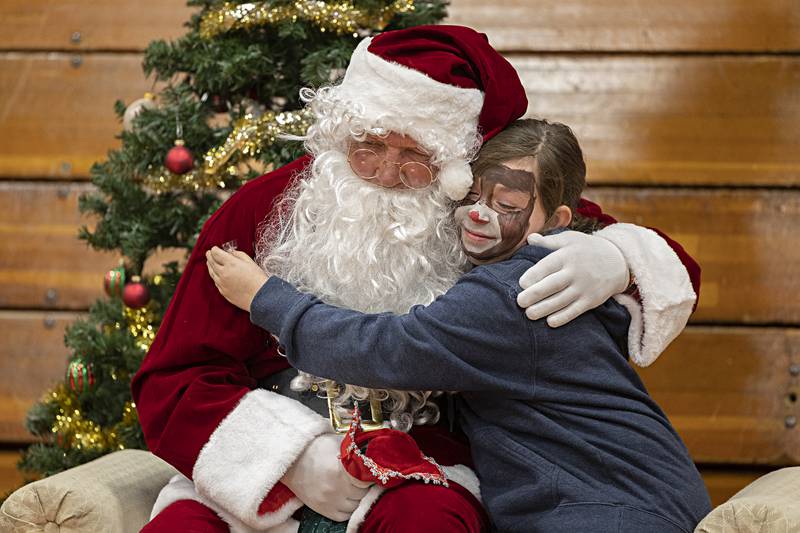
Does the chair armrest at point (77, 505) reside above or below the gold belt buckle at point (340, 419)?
below

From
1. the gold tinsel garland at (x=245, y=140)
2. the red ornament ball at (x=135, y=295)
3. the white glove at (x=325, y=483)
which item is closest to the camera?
the white glove at (x=325, y=483)

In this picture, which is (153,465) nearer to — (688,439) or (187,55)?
(187,55)

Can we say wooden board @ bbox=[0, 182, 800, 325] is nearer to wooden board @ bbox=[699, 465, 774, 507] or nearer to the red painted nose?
wooden board @ bbox=[699, 465, 774, 507]

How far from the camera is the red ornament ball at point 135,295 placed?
2.45 m

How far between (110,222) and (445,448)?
124 cm

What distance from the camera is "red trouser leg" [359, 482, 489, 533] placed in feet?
4.88

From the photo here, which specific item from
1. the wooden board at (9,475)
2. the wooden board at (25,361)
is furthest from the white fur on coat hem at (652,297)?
the wooden board at (9,475)

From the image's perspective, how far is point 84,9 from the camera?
3316 mm

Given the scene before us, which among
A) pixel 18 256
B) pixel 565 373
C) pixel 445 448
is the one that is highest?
pixel 565 373

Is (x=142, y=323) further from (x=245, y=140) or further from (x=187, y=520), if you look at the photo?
(x=187, y=520)

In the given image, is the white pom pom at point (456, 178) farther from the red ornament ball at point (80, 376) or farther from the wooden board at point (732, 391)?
the wooden board at point (732, 391)

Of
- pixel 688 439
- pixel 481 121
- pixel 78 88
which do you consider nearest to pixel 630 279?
pixel 481 121

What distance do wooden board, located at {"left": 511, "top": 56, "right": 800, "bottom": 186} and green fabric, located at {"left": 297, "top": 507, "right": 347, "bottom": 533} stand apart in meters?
1.85

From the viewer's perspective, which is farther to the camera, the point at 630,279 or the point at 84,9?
the point at 84,9
